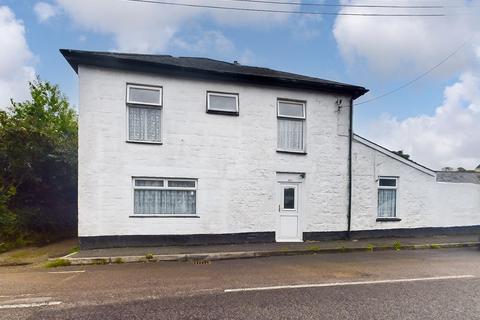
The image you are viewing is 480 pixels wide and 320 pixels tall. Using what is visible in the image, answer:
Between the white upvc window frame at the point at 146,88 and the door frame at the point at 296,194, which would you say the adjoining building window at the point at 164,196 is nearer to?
the white upvc window frame at the point at 146,88

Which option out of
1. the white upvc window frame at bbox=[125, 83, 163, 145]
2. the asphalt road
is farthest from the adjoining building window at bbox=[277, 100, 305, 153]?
the asphalt road

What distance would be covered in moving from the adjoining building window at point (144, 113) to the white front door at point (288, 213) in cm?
472

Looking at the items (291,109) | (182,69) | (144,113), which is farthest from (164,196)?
(291,109)

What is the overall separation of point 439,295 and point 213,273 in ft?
14.2

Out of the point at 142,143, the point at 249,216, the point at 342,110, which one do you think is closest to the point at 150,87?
the point at 142,143

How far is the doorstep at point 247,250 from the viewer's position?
8.64m

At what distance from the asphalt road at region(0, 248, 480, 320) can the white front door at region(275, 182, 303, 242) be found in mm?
3037

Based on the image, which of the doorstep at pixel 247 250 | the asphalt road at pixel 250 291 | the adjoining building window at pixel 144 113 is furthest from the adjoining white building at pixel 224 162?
the asphalt road at pixel 250 291

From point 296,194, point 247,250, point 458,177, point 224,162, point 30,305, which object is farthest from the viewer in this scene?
point 458,177

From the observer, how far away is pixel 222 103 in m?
11.1

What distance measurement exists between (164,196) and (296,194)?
15.4ft

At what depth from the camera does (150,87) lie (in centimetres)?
1040

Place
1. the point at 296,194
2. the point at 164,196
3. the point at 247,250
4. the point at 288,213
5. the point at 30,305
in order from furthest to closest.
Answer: the point at 296,194 < the point at 288,213 < the point at 164,196 < the point at 247,250 < the point at 30,305

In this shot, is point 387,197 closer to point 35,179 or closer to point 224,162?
point 224,162
